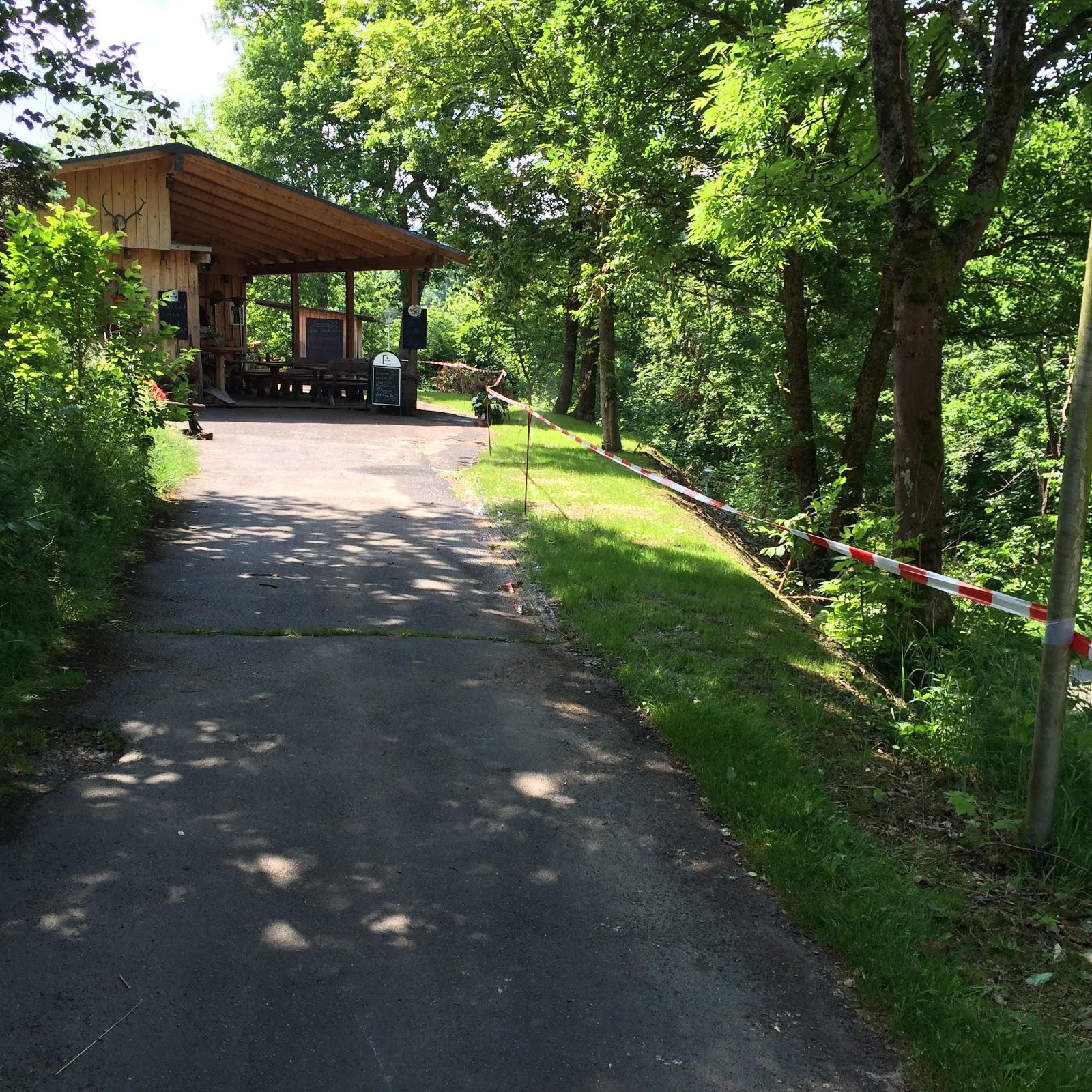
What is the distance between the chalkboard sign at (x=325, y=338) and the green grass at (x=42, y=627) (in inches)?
923

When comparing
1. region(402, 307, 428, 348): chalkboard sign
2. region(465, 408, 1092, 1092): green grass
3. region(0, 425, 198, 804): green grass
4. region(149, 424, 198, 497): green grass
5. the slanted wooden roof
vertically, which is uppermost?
the slanted wooden roof

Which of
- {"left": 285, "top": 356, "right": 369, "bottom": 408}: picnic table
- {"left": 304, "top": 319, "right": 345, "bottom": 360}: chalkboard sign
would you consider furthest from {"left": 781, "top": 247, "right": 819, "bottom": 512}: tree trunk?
{"left": 304, "top": 319, "right": 345, "bottom": 360}: chalkboard sign

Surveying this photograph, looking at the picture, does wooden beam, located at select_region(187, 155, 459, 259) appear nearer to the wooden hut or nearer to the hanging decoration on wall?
the wooden hut

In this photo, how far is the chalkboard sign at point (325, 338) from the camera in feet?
101

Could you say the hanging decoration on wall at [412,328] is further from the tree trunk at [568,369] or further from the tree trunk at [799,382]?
the tree trunk at [799,382]

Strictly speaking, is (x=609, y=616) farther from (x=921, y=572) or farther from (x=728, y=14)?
(x=728, y=14)

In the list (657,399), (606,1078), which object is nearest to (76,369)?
(606,1078)

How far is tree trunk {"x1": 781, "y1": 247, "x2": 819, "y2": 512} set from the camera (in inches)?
521

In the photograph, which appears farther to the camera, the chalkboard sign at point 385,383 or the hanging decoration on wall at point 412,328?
the hanging decoration on wall at point 412,328

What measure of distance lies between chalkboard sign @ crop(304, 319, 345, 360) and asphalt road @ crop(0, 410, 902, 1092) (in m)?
25.3

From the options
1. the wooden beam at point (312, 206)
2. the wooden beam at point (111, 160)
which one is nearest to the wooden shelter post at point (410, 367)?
the wooden beam at point (312, 206)

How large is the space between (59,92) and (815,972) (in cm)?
999

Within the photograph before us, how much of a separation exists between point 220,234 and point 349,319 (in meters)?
3.80

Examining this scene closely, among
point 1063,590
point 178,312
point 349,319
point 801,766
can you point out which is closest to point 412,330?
point 349,319
